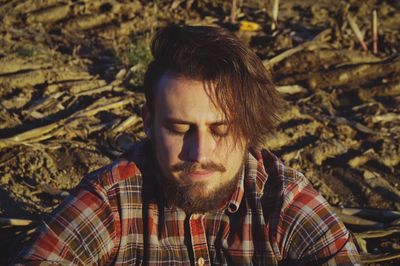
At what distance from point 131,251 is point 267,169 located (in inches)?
27.8

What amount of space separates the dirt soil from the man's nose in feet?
4.70

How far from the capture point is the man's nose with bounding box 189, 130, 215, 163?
97.6 inches

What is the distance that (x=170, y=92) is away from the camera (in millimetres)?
2547

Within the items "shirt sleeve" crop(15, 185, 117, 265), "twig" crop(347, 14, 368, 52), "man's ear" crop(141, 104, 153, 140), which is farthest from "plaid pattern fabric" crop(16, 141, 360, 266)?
"twig" crop(347, 14, 368, 52)

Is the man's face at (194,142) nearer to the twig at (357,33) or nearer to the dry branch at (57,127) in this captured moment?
the dry branch at (57,127)

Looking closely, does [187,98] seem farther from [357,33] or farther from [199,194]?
[357,33]

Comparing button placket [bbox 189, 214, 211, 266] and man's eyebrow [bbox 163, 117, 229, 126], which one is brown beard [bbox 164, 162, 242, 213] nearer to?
button placket [bbox 189, 214, 211, 266]

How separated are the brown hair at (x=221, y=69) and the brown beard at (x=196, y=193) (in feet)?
0.78

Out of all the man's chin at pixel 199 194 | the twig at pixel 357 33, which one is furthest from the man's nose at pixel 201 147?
the twig at pixel 357 33

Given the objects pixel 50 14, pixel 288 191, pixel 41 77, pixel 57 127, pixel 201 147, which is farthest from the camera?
pixel 50 14

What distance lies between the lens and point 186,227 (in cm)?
275

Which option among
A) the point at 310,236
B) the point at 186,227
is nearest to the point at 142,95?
the point at 186,227

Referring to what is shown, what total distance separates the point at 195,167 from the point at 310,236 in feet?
1.88

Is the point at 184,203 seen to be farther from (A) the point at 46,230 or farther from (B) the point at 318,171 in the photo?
(B) the point at 318,171
